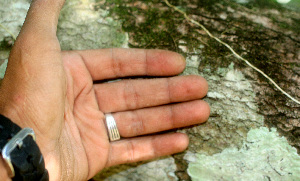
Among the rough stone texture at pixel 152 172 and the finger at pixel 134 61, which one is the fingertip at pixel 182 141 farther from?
the finger at pixel 134 61

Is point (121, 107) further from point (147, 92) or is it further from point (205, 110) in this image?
point (205, 110)

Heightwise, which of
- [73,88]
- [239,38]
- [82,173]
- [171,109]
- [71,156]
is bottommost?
[82,173]

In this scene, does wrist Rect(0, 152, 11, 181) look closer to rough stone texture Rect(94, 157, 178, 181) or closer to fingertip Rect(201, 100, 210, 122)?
rough stone texture Rect(94, 157, 178, 181)

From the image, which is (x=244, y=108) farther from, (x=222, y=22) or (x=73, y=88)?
(x=73, y=88)

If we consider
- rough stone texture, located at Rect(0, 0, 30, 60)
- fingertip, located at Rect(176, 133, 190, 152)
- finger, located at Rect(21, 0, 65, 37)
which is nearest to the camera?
finger, located at Rect(21, 0, 65, 37)

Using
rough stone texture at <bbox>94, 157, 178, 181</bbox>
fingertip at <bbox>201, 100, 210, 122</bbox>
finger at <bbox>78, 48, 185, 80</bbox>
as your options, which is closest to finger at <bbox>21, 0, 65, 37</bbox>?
finger at <bbox>78, 48, 185, 80</bbox>

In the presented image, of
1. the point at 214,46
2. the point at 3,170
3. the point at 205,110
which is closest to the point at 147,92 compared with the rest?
the point at 205,110

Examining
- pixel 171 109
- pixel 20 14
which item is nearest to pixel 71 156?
pixel 171 109
